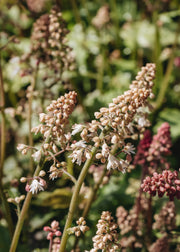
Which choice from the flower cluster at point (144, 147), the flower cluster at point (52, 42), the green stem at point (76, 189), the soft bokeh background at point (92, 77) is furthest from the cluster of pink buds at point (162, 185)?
the flower cluster at point (52, 42)

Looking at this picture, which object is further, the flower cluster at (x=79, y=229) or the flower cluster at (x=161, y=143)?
the flower cluster at (x=161, y=143)

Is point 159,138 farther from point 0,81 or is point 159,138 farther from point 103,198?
point 0,81

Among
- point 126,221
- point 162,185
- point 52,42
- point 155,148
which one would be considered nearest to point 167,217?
point 126,221

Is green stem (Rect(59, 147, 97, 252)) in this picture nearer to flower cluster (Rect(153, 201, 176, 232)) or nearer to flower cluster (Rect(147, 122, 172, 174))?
flower cluster (Rect(147, 122, 172, 174))

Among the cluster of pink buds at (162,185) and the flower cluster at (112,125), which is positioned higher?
the flower cluster at (112,125)

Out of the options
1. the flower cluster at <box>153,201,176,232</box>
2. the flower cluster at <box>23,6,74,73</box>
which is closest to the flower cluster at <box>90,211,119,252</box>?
the flower cluster at <box>153,201,176,232</box>

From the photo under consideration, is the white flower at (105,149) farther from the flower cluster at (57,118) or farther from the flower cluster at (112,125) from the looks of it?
the flower cluster at (57,118)

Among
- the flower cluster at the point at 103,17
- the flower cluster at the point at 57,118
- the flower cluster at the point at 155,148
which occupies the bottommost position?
the flower cluster at the point at 57,118

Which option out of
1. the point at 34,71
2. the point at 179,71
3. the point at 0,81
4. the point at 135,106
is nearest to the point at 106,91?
the point at 179,71
